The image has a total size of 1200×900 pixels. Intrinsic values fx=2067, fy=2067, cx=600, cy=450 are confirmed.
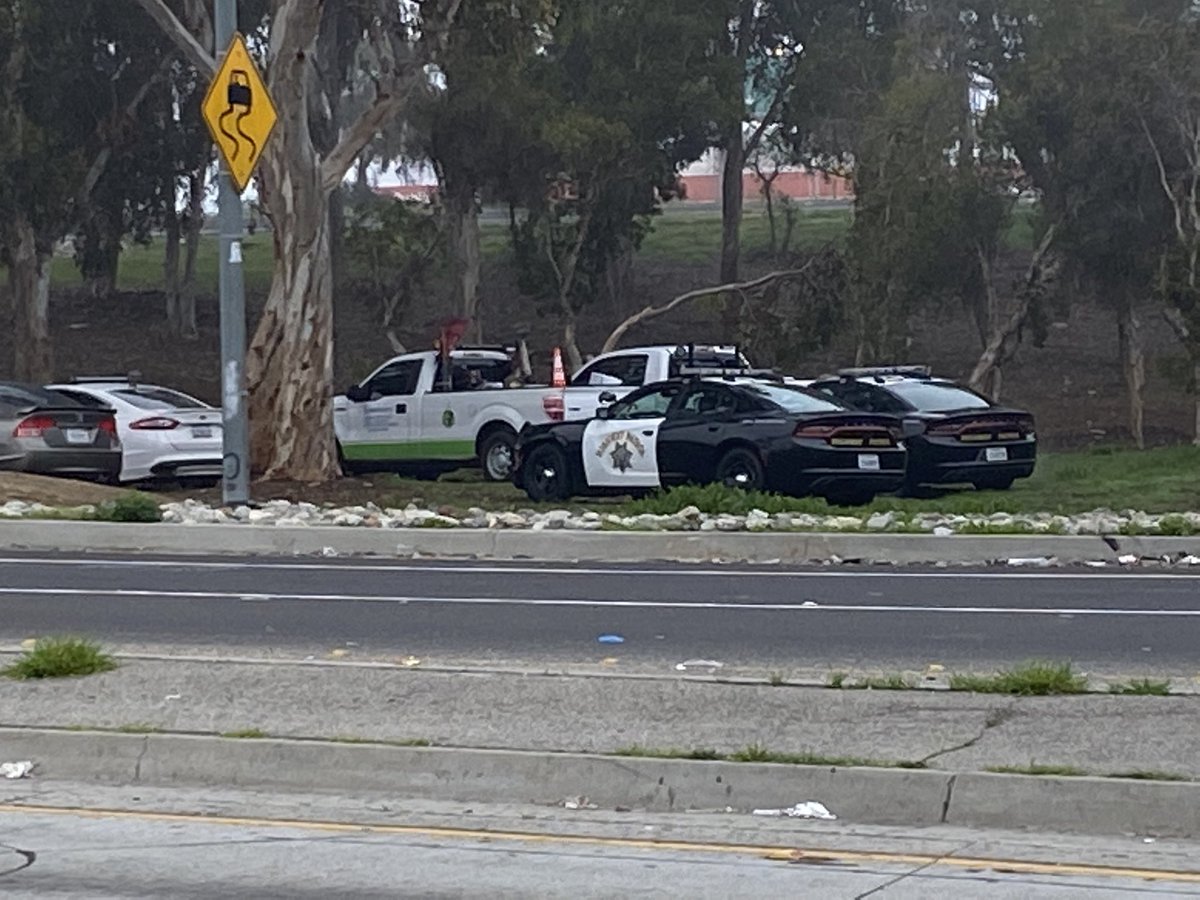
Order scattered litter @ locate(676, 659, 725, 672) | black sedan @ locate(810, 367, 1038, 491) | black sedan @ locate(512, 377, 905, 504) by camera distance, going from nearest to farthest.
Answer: scattered litter @ locate(676, 659, 725, 672), black sedan @ locate(512, 377, 905, 504), black sedan @ locate(810, 367, 1038, 491)

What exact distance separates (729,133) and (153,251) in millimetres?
29953

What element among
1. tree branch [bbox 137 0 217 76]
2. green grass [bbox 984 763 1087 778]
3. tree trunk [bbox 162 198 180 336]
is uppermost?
tree branch [bbox 137 0 217 76]

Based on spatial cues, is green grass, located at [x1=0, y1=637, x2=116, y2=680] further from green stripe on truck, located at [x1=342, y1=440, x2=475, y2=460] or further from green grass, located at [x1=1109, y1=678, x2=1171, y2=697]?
green stripe on truck, located at [x1=342, y1=440, x2=475, y2=460]

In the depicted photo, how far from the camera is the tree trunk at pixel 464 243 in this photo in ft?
152

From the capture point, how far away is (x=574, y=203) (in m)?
47.9

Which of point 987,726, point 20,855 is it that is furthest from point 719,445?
point 20,855

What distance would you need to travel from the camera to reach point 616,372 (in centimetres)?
2786

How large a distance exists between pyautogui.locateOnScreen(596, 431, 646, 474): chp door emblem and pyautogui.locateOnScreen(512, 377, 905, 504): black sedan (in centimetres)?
1

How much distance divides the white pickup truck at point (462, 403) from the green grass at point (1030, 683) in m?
15.3

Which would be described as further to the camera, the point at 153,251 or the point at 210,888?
the point at 153,251

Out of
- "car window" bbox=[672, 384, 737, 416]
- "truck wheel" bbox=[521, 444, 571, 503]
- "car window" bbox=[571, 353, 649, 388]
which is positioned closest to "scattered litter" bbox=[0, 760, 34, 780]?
"car window" bbox=[672, 384, 737, 416]

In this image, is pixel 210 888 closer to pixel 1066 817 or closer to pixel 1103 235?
pixel 1066 817

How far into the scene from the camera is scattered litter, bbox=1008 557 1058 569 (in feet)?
58.9

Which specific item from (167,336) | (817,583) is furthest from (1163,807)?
(167,336)
